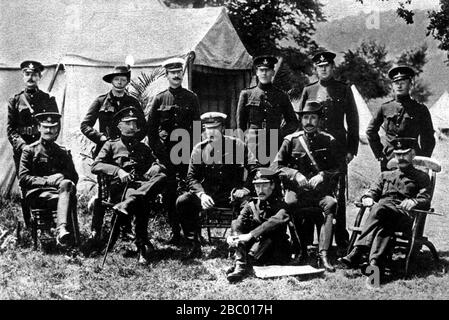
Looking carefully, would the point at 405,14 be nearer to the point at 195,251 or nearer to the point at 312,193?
the point at 312,193

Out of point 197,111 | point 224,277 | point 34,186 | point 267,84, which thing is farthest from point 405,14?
point 34,186

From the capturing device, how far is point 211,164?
5.90 m

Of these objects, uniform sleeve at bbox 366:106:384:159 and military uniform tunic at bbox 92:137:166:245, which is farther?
uniform sleeve at bbox 366:106:384:159

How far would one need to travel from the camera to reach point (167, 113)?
6.38m

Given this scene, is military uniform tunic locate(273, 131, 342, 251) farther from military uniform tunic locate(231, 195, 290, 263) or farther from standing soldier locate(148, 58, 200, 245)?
standing soldier locate(148, 58, 200, 245)

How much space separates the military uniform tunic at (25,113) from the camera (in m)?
6.79

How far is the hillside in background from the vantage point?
29812mm

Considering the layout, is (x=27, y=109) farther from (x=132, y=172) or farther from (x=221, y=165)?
(x=221, y=165)

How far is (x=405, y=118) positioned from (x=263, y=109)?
1.55 meters

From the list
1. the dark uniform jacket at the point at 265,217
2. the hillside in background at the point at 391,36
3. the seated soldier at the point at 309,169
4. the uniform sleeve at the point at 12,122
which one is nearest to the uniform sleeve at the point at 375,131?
the seated soldier at the point at 309,169

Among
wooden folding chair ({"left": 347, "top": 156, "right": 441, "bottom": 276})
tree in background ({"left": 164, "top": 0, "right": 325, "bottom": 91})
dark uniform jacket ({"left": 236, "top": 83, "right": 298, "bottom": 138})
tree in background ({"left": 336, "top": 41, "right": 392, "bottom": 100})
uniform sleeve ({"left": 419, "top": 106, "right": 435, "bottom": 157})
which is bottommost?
wooden folding chair ({"left": 347, "top": 156, "right": 441, "bottom": 276})

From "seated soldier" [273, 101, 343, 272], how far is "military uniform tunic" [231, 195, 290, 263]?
0.20 meters

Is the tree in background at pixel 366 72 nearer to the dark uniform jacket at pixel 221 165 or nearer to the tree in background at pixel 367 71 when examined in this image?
the tree in background at pixel 367 71

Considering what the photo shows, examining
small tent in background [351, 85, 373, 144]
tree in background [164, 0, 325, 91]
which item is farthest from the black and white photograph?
small tent in background [351, 85, 373, 144]
